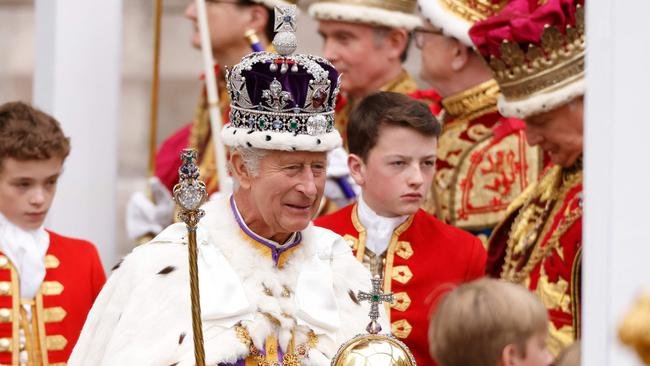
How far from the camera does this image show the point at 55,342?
568 cm

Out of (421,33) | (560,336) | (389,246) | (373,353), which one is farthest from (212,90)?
(373,353)

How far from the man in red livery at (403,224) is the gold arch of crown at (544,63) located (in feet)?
1.76

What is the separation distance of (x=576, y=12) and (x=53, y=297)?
2.10m

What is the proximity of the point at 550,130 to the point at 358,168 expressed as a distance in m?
0.73

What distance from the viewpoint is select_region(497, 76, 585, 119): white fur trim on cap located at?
576cm

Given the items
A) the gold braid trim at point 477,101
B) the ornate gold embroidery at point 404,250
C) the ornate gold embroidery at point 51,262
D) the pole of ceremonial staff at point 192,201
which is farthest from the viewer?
the gold braid trim at point 477,101

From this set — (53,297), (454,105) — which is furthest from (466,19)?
(53,297)

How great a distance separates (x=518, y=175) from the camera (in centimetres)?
667

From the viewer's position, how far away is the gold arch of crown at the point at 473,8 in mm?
6977

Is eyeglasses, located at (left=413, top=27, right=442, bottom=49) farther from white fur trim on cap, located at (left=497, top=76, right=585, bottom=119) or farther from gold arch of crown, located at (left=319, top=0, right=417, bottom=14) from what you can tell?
white fur trim on cap, located at (left=497, top=76, right=585, bottom=119)

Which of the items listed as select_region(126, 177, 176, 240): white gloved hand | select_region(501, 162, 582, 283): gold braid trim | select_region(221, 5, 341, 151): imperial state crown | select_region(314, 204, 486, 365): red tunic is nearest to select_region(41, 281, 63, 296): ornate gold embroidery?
select_region(314, 204, 486, 365): red tunic

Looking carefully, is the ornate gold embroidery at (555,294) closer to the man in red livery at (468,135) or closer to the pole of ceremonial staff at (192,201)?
the man in red livery at (468,135)

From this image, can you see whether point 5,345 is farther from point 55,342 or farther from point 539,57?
point 539,57

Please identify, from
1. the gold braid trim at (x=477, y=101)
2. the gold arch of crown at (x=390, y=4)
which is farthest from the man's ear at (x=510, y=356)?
the gold arch of crown at (x=390, y=4)
